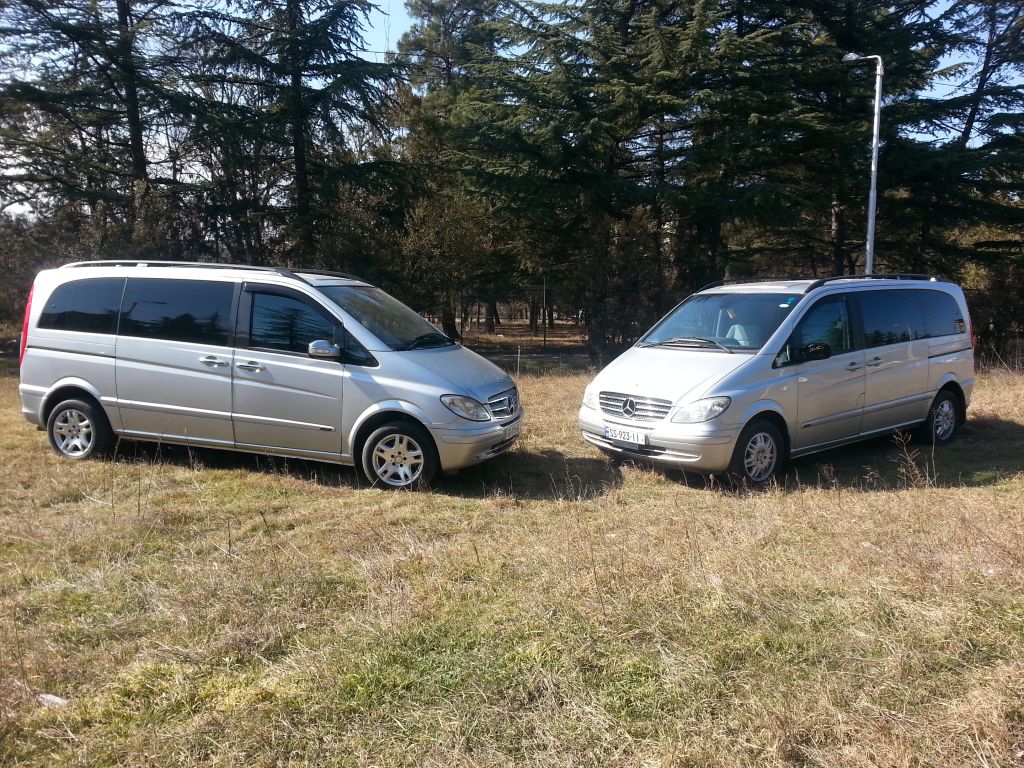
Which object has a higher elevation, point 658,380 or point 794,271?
point 794,271

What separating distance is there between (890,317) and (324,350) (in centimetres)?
614

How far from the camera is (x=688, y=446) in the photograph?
6188 mm

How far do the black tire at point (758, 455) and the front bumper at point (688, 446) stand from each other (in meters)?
0.10

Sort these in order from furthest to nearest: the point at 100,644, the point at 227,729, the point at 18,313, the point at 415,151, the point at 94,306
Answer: the point at 415,151, the point at 18,313, the point at 94,306, the point at 100,644, the point at 227,729

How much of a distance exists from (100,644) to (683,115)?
791 inches

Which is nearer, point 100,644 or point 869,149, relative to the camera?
point 100,644

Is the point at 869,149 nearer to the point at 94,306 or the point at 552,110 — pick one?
the point at 552,110

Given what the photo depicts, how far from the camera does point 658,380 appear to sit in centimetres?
666

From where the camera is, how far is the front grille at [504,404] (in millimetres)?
6496

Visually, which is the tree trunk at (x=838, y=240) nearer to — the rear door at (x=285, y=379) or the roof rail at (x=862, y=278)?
the roof rail at (x=862, y=278)

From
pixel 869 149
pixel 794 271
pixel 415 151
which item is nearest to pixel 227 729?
pixel 869 149

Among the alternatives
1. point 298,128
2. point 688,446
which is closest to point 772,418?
point 688,446

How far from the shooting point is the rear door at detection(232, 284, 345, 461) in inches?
251

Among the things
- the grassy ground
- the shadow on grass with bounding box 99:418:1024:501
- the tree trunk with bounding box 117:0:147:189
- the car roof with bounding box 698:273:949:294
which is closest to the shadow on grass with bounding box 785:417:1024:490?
the shadow on grass with bounding box 99:418:1024:501
